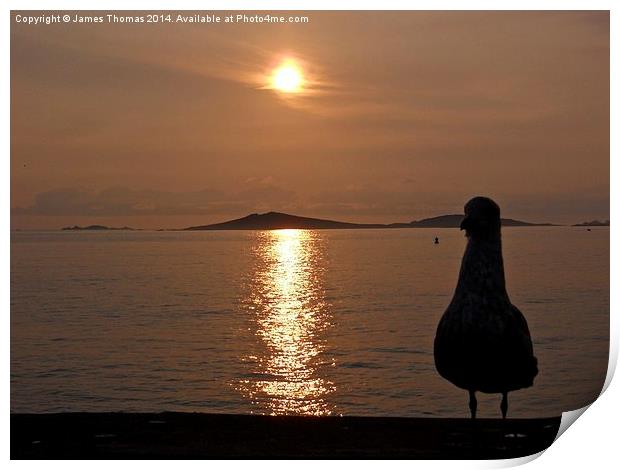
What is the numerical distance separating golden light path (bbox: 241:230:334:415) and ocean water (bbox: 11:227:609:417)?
51 mm

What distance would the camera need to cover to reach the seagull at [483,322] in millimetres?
5875

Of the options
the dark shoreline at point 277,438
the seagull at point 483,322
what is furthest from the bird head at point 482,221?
the dark shoreline at point 277,438

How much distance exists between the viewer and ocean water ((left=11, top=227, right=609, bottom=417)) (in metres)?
10.6

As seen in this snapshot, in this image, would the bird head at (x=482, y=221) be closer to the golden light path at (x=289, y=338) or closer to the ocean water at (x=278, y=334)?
the ocean water at (x=278, y=334)

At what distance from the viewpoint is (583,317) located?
999cm

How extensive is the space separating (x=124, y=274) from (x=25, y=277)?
9555 millimetres

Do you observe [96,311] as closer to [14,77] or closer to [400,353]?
[400,353]

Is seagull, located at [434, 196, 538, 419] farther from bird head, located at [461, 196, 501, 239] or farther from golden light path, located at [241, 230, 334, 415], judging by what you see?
golden light path, located at [241, 230, 334, 415]

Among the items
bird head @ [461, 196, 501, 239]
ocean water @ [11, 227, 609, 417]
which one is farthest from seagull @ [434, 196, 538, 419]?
ocean water @ [11, 227, 609, 417]

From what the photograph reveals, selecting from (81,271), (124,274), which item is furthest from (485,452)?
(124,274)

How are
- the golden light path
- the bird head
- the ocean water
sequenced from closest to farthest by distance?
Answer: the bird head, the ocean water, the golden light path

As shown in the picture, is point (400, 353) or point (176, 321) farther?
point (176, 321)

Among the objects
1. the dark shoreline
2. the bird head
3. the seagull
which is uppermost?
the bird head

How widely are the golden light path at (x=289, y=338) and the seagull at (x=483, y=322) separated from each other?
597 centimetres
